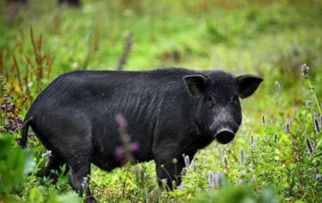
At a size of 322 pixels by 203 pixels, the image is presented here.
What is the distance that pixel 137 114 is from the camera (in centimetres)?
550

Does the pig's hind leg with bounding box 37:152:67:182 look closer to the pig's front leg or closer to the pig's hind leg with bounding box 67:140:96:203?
the pig's hind leg with bounding box 67:140:96:203

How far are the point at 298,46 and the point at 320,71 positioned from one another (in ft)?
4.21

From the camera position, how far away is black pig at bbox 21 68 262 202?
5.23 metres

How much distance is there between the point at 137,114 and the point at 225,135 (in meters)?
0.85

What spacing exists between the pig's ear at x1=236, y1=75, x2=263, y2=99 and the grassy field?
0.25 meters

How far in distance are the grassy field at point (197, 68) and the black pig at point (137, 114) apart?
17 centimetres

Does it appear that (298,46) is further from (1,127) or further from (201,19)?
(1,127)

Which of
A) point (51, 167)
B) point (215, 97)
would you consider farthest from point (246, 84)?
point (51, 167)

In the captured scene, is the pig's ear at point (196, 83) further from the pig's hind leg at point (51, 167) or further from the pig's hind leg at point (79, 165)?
the pig's hind leg at point (51, 167)

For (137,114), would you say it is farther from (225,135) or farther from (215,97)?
(225,135)

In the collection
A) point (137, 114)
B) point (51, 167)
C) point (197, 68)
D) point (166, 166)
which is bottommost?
point (197, 68)

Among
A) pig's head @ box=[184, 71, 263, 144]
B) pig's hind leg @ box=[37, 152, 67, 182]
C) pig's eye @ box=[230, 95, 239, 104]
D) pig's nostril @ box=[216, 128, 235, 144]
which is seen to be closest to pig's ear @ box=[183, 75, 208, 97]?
pig's head @ box=[184, 71, 263, 144]

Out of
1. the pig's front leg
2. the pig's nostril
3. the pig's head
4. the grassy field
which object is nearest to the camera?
the grassy field

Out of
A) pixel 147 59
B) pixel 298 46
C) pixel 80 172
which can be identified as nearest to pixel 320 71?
pixel 298 46
